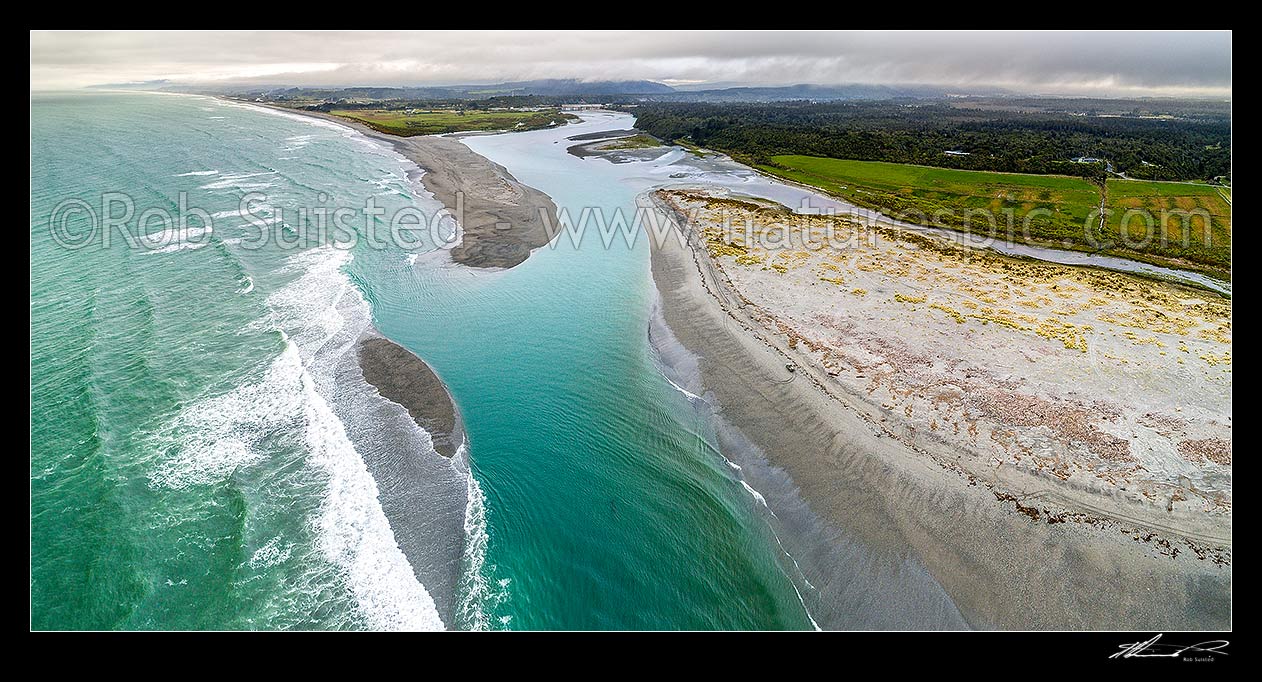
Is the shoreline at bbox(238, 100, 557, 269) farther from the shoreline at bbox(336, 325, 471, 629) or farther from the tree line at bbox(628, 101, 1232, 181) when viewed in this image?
the tree line at bbox(628, 101, 1232, 181)

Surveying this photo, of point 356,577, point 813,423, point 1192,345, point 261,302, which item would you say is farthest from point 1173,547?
point 261,302

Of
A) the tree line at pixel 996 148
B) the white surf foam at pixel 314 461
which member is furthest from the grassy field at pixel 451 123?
the white surf foam at pixel 314 461

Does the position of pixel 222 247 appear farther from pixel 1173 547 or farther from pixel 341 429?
pixel 1173 547

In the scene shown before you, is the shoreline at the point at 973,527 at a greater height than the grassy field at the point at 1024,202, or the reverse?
the grassy field at the point at 1024,202
